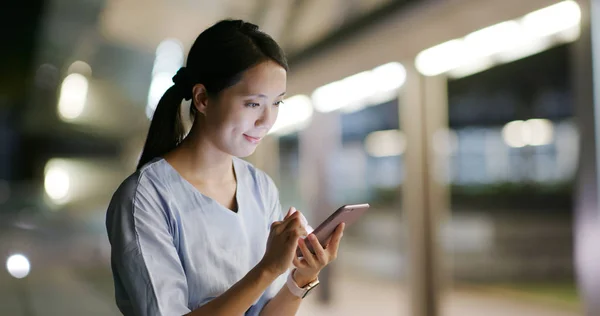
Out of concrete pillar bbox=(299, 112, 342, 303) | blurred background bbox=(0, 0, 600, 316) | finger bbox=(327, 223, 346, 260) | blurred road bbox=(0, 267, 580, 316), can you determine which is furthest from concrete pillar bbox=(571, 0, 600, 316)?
concrete pillar bbox=(299, 112, 342, 303)

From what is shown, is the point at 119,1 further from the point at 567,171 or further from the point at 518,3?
the point at 567,171

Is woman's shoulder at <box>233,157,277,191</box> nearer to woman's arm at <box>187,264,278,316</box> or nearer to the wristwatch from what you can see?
the wristwatch

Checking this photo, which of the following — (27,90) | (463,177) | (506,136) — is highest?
(27,90)

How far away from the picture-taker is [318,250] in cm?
102

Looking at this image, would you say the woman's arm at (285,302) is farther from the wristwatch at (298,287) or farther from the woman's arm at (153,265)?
the woman's arm at (153,265)

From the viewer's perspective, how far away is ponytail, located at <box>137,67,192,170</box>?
1121 millimetres

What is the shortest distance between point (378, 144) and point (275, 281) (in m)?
12.9

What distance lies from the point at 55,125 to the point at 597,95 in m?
8.26

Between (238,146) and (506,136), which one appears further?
(506,136)

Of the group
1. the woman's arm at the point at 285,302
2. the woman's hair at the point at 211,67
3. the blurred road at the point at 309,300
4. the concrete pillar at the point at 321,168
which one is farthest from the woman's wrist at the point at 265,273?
the concrete pillar at the point at 321,168

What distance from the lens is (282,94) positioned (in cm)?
107

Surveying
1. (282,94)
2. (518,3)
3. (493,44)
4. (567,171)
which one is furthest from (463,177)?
(282,94)

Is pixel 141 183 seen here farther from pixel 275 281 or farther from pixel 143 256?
pixel 275 281

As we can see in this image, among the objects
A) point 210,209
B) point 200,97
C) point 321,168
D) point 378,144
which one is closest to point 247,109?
point 200,97
